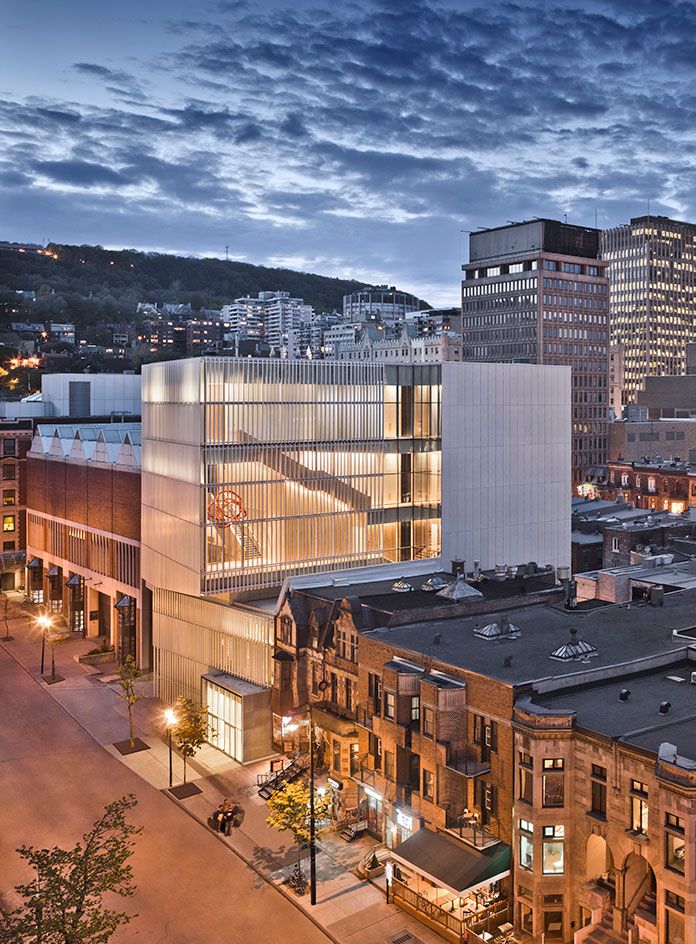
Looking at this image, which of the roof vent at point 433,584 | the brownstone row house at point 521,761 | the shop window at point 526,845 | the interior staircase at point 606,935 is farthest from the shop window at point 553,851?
the roof vent at point 433,584

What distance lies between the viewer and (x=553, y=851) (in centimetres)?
3988

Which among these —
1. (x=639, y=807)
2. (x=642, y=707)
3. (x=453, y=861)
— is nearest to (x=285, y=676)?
(x=453, y=861)

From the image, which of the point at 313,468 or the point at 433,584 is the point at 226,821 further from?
the point at 313,468

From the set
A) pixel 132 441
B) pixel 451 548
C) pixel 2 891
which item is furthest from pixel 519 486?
pixel 2 891

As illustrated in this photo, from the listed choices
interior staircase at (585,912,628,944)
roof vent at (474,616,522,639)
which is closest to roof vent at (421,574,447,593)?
roof vent at (474,616,522,639)

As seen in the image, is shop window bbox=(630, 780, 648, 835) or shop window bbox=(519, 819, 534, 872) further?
shop window bbox=(519, 819, 534, 872)

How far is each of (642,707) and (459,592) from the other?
21.0 meters

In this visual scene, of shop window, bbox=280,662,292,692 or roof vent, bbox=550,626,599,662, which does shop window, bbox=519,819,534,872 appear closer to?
roof vent, bbox=550,626,599,662

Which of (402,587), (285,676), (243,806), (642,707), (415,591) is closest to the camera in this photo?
(642,707)

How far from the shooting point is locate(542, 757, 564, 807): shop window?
1555 inches

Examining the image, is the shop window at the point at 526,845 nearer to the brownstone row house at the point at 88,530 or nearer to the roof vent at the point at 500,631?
the roof vent at the point at 500,631

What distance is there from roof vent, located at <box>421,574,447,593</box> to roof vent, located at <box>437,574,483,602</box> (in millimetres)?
2208

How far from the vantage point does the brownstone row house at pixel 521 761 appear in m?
36.6

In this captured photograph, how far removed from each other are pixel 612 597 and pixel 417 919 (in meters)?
37.8
